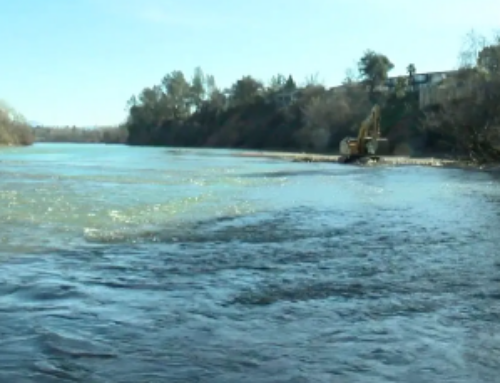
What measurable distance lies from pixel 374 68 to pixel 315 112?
1173 cm

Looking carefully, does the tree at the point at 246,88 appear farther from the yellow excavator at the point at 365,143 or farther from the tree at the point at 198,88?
the yellow excavator at the point at 365,143

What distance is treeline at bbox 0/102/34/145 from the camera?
11699cm

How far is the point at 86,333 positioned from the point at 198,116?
461ft

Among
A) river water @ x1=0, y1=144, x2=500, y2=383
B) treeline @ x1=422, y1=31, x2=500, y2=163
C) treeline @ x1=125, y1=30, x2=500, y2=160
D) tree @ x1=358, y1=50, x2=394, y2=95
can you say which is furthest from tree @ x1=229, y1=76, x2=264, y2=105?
river water @ x1=0, y1=144, x2=500, y2=383

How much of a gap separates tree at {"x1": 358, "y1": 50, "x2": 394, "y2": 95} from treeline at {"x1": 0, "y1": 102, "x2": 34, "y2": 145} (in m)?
64.1

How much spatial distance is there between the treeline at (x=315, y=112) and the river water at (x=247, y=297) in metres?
36.7

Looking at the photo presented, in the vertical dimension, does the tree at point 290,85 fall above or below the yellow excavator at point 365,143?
above

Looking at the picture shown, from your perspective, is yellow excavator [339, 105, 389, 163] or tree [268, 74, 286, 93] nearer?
yellow excavator [339, 105, 389, 163]

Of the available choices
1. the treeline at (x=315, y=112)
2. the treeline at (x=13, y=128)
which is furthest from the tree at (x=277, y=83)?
the treeline at (x=13, y=128)

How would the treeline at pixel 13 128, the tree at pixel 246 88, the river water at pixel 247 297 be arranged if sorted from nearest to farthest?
the river water at pixel 247 297 < the treeline at pixel 13 128 < the tree at pixel 246 88

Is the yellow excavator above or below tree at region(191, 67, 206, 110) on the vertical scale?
below

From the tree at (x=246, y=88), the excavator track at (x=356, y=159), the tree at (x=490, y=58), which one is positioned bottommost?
the excavator track at (x=356, y=159)

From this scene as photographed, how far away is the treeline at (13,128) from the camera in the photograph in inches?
4606

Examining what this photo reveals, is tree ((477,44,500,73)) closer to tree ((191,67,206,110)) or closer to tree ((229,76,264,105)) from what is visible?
tree ((229,76,264,105))
